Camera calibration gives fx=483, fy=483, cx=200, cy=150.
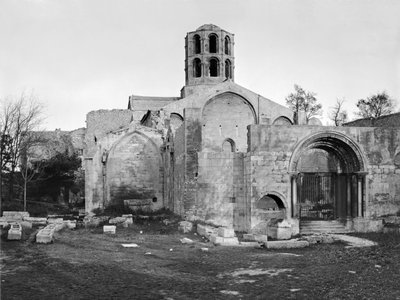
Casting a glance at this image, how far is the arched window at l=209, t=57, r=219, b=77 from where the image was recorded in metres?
37.1

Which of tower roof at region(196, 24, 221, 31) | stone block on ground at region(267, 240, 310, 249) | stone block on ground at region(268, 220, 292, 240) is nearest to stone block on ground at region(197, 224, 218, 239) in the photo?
stone block on ground at region(268, 220, 292, 240)

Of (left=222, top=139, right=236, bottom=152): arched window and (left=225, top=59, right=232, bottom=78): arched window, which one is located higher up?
(left=225, top=59, right=232, bottom=78): arched window

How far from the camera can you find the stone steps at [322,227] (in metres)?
18.4

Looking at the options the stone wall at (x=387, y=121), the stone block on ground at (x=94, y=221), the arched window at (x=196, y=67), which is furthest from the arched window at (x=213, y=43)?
the stone block on ground at (x=94, y=221)

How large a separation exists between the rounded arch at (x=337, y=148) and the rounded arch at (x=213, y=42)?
19539 millimetres

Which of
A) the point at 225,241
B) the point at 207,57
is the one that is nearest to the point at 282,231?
the point at 225,241

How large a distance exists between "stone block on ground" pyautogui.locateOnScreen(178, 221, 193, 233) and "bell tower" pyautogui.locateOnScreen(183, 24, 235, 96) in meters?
20.3

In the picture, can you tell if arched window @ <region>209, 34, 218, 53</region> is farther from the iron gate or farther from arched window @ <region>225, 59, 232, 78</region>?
the iron gate

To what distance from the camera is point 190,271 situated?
9.95 m

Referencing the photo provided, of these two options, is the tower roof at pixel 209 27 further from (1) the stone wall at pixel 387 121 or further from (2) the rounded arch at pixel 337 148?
(2) the rounded arch at pixel 337 148

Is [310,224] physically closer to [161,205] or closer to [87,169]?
[161,205]

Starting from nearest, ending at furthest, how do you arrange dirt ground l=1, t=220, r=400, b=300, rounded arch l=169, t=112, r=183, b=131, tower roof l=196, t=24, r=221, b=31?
dirt ground l=1, t=220, r=400, b=300, rounded arch l=169, t=112, r=183, b=131, tower roof l=196, t=24, r=221, b=31

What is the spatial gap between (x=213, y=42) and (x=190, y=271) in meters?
29.4

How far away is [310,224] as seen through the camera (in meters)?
18.7
